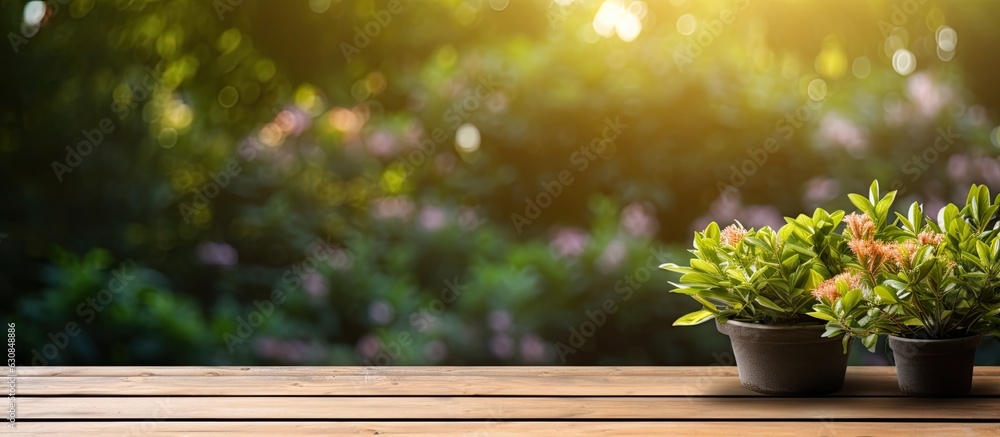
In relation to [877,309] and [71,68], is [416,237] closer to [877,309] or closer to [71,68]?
[71,68]

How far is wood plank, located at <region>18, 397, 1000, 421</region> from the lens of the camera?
3.82 feet

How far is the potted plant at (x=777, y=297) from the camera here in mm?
1262

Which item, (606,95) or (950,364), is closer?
(950,364)

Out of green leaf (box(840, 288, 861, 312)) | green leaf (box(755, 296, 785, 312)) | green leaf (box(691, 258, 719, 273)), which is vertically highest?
green leaf (box(840, 288, 861, 312))

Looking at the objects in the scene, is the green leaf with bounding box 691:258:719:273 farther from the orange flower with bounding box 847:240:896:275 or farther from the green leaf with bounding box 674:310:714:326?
the orange flower with bounding box 847:240:896:275

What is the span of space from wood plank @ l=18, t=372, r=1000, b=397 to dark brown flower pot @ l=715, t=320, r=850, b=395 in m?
0.04

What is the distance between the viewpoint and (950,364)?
124 cm

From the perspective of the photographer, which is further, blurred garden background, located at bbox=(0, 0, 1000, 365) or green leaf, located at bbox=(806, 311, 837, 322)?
blurred garden background, located at bbox=(0, 0, 1000, 365)

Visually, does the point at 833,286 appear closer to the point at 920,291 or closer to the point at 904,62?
the point at 920,291

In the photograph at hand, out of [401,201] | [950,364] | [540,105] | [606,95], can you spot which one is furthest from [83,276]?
[950,364]

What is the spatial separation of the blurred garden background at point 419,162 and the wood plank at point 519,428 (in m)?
1.00

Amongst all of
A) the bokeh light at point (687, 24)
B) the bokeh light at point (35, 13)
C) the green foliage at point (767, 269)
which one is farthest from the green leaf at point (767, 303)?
the bokeh light at point (35, 13)

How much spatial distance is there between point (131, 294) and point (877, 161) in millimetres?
1951

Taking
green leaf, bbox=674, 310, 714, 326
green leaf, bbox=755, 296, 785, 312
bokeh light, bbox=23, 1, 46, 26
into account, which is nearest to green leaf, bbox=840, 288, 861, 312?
green leaf, bbox=755, 296, 785, 312
